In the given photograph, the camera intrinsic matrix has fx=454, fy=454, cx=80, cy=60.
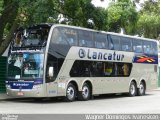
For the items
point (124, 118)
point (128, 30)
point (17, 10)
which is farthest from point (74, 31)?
point (128, 30)

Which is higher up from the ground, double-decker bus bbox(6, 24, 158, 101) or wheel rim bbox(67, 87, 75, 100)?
double-decker bus bbox(6, 24, 158, 101)

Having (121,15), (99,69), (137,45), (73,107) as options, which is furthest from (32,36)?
(121,15)

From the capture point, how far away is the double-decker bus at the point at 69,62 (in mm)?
20750

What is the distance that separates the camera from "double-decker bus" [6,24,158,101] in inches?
817

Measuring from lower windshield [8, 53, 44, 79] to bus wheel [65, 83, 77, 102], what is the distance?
7.45 ft

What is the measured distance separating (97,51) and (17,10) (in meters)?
4.73

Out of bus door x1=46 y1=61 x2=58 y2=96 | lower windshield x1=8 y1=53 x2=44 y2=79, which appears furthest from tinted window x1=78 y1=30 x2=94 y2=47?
lower windshield x1=8 y1=53 x2=44 y2=79

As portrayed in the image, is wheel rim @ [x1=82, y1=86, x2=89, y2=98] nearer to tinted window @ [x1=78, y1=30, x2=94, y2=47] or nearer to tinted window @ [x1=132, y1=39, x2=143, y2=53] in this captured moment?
tinted window @ [x1=78, y1=30, x2=94, y2=47]

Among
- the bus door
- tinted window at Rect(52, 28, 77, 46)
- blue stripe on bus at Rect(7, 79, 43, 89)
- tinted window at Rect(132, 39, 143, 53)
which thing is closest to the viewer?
blue stripe on bus at Rect(7, 79, 43, 89)

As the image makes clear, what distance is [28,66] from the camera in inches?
824

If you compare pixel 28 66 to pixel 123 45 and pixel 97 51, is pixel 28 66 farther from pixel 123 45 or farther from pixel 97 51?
pixel 123 45

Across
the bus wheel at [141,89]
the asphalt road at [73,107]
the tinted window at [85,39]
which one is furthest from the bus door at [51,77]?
the bus wheel at [141,89]

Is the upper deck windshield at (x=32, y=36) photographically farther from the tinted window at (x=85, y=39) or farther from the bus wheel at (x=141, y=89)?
the bus wheel at (x=141, y=89)

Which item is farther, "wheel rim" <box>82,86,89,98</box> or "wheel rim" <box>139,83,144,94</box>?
"wheel rim" <box>139,83,144,94</box>
